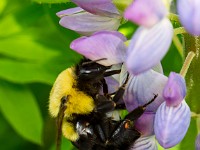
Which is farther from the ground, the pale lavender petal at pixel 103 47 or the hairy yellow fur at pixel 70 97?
the pale lavender petal at pixel 103 47

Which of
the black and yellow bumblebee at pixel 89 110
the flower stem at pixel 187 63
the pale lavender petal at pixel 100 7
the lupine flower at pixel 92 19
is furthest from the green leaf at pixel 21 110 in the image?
the flower stem at pixel 187 63

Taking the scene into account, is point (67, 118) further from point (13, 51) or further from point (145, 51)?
point (13, 51)

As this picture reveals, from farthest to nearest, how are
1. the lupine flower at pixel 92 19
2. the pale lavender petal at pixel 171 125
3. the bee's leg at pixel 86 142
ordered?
1. the bee's leg at pixel 86 142
2. the lupine flower at pixel 92 19
3. the pale lavender petal at pixel 171 125

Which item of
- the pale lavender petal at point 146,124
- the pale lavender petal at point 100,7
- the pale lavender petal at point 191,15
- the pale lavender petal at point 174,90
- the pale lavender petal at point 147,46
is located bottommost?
the pale lavender petal at point 146,124

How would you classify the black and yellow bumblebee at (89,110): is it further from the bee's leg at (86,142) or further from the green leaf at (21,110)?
the green leaf at (21,110)

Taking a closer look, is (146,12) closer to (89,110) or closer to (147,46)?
(147,46)

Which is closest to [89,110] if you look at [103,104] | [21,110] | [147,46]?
[103,104]

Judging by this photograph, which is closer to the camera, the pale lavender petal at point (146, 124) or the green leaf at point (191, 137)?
the pale lavender petal at point (146, 124)
